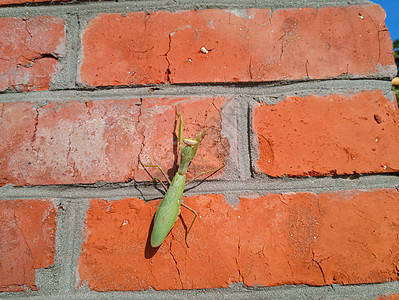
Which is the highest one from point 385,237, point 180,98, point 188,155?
point 180,98

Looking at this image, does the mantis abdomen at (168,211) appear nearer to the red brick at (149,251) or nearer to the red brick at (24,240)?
the red brick at (149,251)

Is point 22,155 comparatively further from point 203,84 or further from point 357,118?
point 357,118

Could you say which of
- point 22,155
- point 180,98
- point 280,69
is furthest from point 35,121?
point 280,69

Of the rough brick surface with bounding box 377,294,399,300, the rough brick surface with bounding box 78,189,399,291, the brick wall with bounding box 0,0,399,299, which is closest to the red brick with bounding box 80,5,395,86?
the brick wall with bounding box 0,0,399,299

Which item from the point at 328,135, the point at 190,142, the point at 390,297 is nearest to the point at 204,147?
the point at 190,142

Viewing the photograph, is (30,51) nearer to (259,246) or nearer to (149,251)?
(149,251)

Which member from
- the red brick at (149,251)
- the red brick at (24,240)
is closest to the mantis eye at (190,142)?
the red brick at (149,251)
